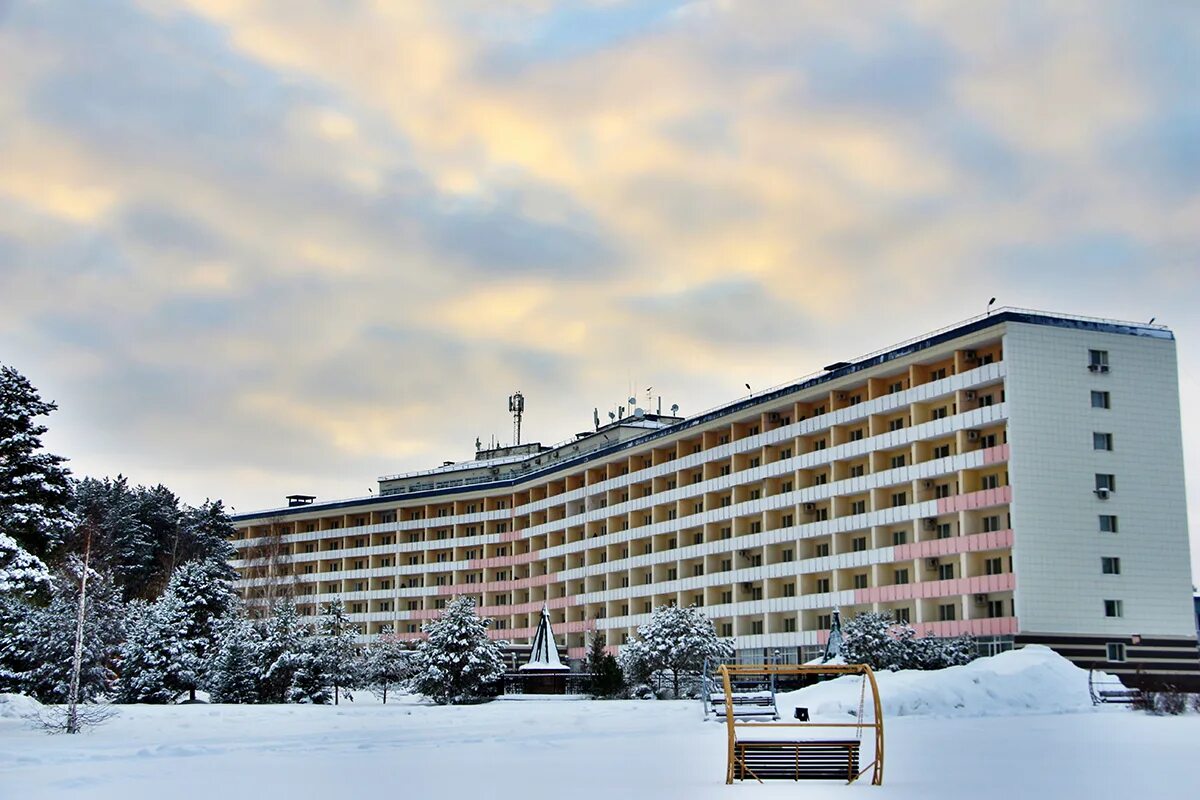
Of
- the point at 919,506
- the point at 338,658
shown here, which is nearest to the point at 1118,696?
the point at 919,506

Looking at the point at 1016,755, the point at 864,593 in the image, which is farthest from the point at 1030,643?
the point at 1016,755

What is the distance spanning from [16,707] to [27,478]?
1046cm

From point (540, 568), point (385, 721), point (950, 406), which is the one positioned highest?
point (950, 406)

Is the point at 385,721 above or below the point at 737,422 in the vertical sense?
below

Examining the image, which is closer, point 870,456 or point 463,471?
point 870,456

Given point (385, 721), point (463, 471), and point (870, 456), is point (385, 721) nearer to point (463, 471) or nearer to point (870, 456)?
point (870, 456)

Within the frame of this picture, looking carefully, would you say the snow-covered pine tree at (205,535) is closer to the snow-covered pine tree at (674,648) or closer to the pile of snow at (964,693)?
the snow-covered pine tree at (674,648)

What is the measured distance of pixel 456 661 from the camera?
70.4 metres

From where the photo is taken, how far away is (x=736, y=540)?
94.1 meters

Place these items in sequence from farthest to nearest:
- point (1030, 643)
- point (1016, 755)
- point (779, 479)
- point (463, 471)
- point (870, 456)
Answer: point (463, 471)
point (779, 479)
point (870, 456)
point (1030, 643)
point (1016, 755)

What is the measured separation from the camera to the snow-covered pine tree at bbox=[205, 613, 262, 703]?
2709 inches


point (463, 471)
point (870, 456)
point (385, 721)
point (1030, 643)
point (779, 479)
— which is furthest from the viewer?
point (463, 471)

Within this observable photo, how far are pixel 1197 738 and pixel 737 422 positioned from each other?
63.7 metres

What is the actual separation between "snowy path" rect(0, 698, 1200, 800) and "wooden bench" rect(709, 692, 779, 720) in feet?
3.26
